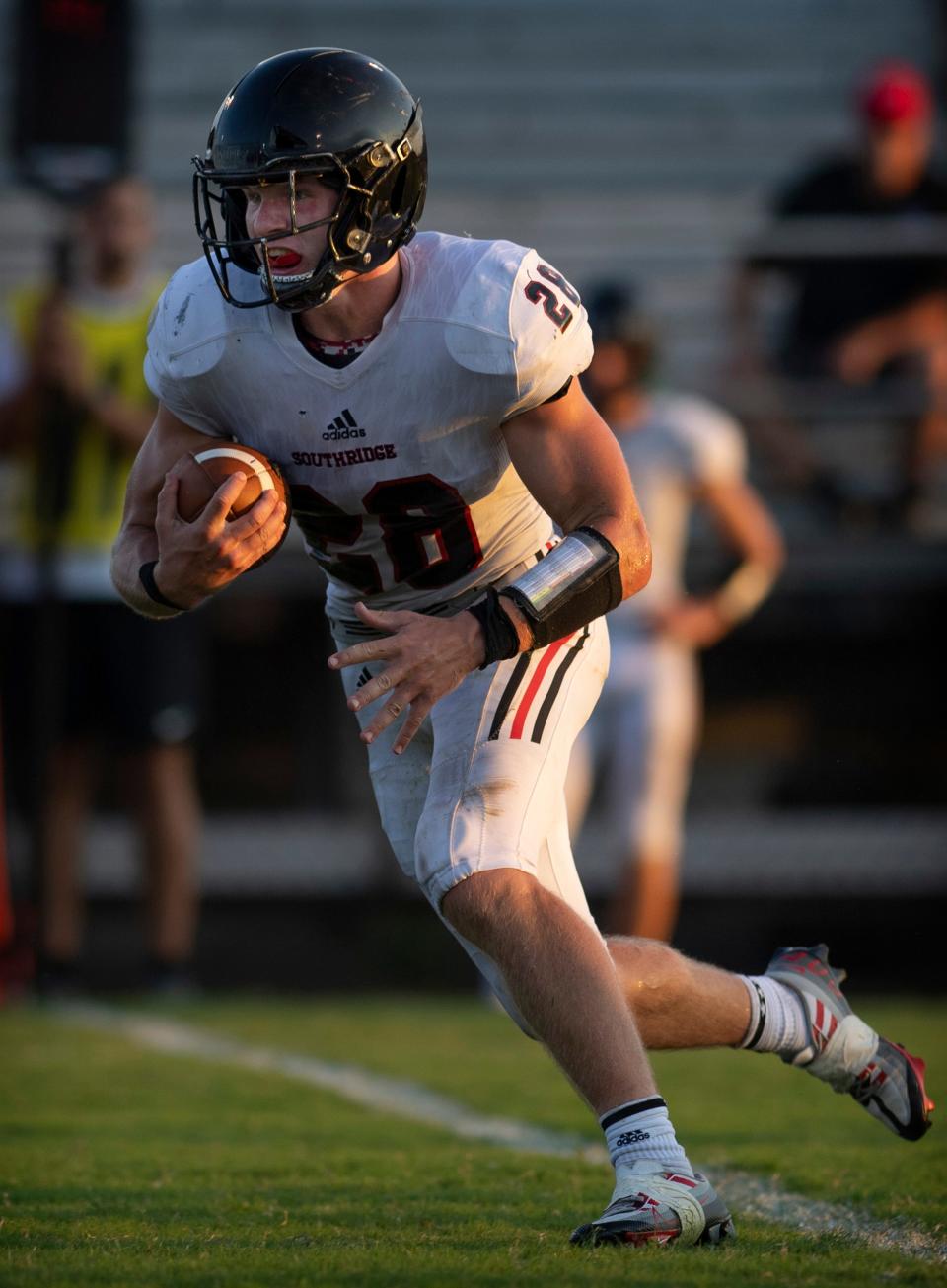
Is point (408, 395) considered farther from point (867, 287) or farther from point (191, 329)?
point (867, 287)

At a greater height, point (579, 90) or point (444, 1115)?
point (579, 90)

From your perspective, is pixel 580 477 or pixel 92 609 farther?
pixel 92 609

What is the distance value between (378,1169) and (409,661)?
121 centimetres

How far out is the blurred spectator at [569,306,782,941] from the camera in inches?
248

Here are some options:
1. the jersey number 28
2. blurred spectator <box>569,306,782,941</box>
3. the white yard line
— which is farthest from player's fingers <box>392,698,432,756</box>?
blurred spectator <box>569,306,782,941</box>

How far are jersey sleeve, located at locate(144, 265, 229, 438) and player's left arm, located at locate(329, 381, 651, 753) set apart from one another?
50cm

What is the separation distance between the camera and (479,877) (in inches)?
116

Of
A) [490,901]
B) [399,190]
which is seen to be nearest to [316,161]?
[399,190]

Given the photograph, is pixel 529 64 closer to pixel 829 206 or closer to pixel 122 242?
pixel 829 206

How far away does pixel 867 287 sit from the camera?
813 cm

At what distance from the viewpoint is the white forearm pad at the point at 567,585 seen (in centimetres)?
293

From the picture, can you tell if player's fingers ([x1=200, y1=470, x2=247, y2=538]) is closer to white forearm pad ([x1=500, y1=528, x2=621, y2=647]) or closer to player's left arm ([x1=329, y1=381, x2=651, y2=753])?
player's left arm ([x1=329, y1=381, x2=651, y2=753])

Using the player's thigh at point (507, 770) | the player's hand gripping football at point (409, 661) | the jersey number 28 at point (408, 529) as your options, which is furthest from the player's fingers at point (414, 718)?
the jersey number 28 at point (408, 529)

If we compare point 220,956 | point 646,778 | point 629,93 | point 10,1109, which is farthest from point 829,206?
point 10,1109
